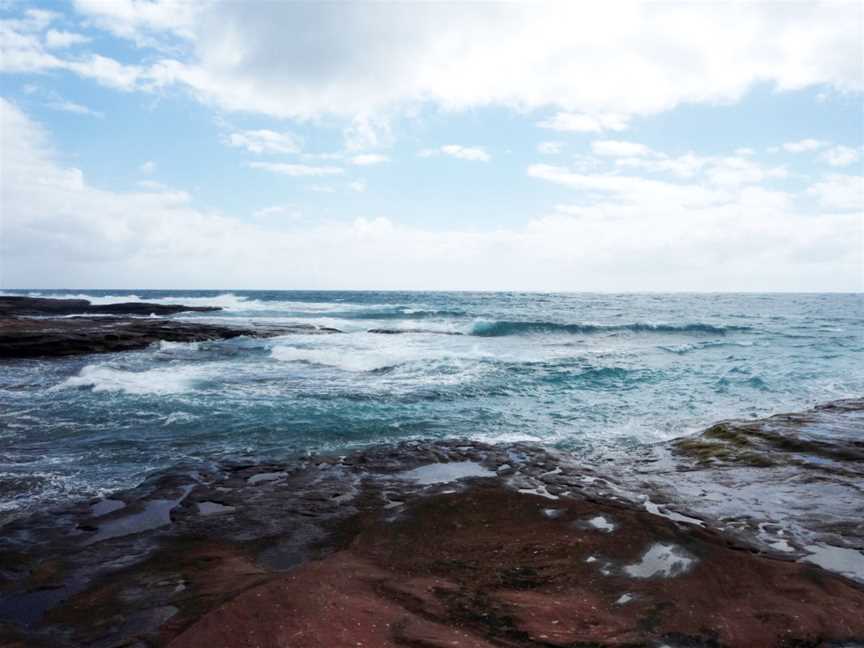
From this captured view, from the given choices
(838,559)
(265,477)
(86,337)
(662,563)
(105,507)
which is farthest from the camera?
(86,337)

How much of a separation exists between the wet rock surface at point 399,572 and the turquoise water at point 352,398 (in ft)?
7.52

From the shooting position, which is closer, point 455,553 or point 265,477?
point 455,553

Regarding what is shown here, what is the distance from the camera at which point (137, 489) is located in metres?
8.69

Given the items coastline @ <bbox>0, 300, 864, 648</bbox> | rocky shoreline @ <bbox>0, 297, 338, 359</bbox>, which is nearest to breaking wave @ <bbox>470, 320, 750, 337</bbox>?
rocky shoreline @ <bbox>0, 297, 338, 359</bbox>

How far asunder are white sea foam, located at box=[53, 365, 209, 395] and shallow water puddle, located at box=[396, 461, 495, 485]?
9.81 meters

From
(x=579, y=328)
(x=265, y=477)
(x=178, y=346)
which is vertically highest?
(x=579, y=328)

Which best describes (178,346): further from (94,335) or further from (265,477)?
(265,477)

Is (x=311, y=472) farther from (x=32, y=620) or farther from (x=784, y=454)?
(x=784, y=454)

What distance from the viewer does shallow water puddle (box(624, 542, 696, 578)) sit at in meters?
6.09

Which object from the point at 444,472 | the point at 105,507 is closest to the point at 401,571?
the point at 444,472

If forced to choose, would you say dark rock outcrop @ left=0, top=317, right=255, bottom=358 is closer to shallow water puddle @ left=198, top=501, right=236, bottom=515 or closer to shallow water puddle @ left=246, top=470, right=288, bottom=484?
shallow water puddle @ left=246, top=470, right=288, bottom=484

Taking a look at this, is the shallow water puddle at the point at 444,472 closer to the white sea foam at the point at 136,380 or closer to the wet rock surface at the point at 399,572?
the wet rock surface at the point at 399,572

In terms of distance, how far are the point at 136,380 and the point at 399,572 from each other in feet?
49.5

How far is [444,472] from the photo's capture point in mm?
9719
